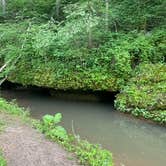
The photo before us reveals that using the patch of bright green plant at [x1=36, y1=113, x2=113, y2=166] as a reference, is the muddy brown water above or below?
below

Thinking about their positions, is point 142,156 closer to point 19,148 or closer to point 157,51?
point 19,148

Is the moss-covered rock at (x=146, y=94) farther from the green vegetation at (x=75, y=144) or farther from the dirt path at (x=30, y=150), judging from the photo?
the dirt path at (x=30, y=150)

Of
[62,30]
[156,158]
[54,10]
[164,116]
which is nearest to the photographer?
[156,158]

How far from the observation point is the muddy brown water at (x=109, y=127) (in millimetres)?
8484

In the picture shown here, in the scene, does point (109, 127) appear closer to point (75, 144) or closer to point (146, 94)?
point (146, 94)

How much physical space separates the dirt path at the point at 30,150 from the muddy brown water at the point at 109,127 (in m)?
1.53

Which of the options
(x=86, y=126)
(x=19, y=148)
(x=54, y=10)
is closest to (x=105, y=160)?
(x=19, y=148)

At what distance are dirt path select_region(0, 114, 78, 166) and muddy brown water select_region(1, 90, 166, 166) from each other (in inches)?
60.2

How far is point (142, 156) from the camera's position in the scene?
8398 millimetres

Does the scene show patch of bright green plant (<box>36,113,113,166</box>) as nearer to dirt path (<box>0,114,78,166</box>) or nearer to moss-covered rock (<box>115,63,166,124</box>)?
dirt path (<box>0,114,78,166</box>)

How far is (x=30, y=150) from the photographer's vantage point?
7172 millimetres

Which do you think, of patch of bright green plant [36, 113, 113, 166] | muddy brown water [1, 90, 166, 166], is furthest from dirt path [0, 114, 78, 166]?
muddy brown water [1, 90, 166, 166]

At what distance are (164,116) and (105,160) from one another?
A: 12.0ft

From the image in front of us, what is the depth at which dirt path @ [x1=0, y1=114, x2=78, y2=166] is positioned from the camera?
677 centimetres
